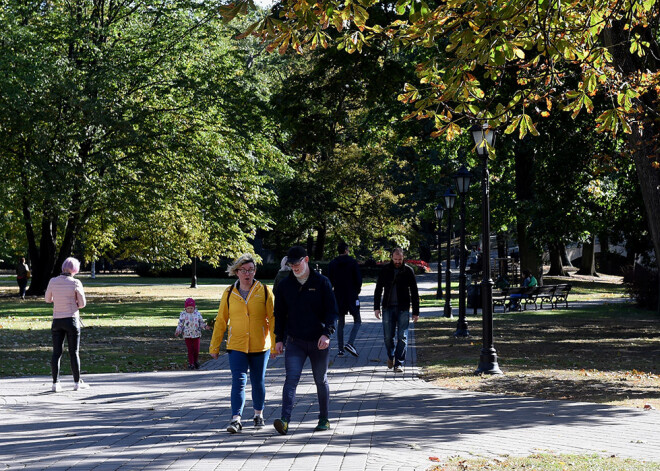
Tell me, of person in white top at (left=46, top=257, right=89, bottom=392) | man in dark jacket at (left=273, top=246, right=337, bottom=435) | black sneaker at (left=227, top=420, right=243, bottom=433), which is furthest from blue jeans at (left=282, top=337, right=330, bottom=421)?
person in white top at (left=46, top=257, right=89, bottom=392)

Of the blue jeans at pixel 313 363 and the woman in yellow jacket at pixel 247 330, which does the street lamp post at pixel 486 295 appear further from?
the woman in yellow jacket at pixel 247 330

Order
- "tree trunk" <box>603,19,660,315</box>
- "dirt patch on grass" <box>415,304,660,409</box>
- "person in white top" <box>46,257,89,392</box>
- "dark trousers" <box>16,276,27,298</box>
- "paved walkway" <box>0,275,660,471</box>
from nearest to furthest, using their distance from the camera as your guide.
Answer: "paved walkway" <box>0,275,660,471</box> < "person in white top" <box>46,257,89,392</box> < "dirt patch on grass" <box>415,304,660,409</box> < "tree trunk" <box>603,19,660,315</box> < "dark trousers" <box>16,276,27,298</box>

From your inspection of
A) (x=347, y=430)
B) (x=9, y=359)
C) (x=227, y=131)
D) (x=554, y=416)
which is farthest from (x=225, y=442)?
(x=227, y=131)

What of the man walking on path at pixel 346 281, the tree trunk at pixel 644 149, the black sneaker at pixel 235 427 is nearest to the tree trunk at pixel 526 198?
the tree trunk at pixel 644 149

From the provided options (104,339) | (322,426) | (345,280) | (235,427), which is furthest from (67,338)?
(104,339)

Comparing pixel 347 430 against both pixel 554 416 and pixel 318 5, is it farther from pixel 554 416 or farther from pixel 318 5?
pixel 318 5

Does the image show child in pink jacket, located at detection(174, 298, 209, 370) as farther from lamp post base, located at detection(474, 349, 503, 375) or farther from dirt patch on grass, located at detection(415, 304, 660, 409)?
lamp post base, located at detection(474, 349, 503, 375)

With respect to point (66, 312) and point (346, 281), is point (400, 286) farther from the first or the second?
point (66, 312)

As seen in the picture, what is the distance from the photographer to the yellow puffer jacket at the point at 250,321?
7.98m

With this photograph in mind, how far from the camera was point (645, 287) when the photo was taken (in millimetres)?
28250

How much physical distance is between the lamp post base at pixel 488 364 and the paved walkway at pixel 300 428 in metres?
1.39

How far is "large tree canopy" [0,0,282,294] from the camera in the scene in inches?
1067

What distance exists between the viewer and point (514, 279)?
44.6 metres

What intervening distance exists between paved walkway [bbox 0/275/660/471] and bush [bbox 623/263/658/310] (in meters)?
19.4
